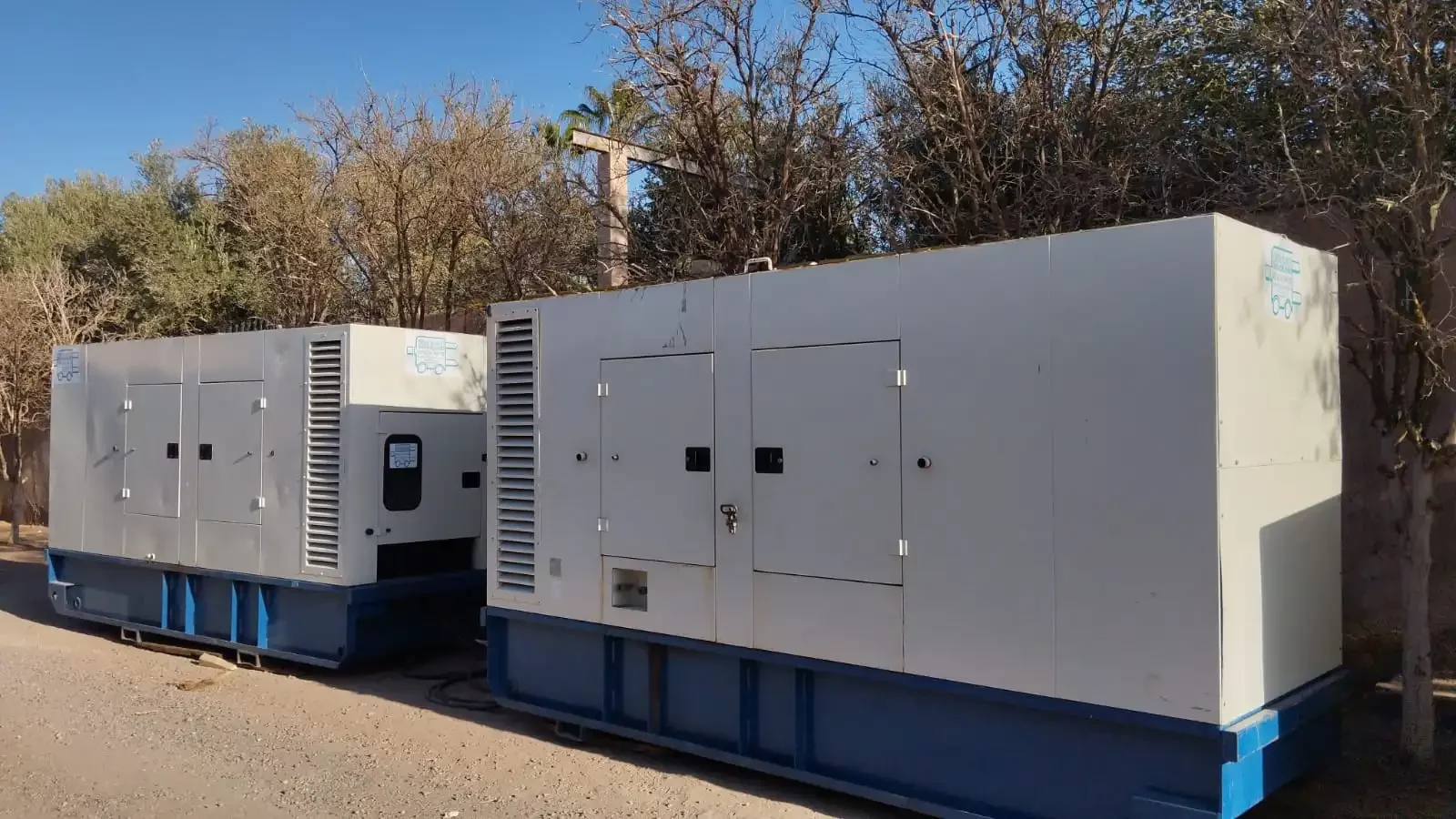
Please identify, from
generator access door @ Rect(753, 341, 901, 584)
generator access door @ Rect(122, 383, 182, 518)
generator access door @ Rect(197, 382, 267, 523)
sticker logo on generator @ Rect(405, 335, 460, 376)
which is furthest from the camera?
generator access door @ Rect(122, 383, 182, 518)

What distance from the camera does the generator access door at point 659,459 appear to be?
19.7 ft

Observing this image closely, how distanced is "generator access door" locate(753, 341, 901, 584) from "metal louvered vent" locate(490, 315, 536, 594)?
6.06ft

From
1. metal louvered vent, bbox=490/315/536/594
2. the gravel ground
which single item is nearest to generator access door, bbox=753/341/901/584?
the gravel ground

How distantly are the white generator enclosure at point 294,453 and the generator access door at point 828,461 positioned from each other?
4.10m

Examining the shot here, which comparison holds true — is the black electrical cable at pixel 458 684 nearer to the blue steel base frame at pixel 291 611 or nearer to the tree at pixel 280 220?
the blue steel base frame at pixel 291 611

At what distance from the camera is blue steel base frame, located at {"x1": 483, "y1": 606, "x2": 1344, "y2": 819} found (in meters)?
4.43

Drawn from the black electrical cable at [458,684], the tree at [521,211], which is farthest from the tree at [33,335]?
the black electrical cable at [458,684]

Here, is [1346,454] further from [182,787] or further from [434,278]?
[434,278]

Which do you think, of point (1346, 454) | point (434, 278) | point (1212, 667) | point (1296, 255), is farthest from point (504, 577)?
point (434, 278)

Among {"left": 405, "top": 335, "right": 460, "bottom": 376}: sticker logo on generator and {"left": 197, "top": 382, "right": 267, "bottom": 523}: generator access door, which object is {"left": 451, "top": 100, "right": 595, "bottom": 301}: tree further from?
{"left": 197, "top": 382, "right": 267, "bottom": 523}: generator access door

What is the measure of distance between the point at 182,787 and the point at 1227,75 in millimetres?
8695

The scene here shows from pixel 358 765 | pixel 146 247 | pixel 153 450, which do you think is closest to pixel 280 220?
pixel 146 247

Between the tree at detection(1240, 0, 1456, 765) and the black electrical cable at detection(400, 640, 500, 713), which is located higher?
the tree at detection(1240, 0, 1456, 765)

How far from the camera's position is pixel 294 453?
8727mm
